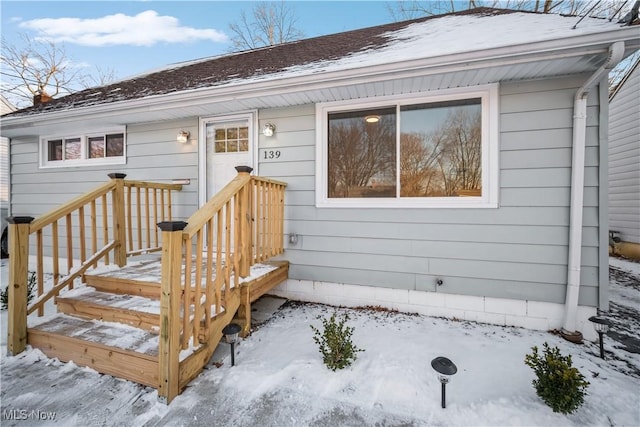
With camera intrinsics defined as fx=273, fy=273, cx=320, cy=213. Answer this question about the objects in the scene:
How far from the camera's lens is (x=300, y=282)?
11.8 feet

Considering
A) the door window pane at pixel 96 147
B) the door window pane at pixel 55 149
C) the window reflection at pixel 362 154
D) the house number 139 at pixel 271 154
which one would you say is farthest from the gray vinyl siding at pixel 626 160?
the door window pane at pixel 55 149

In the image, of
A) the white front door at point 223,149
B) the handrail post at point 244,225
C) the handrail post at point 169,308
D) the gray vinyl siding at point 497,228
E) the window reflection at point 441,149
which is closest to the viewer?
the handrail post at point 169,308

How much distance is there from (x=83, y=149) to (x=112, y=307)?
3732 millimetres

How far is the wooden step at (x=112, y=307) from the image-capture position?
229 centimetres

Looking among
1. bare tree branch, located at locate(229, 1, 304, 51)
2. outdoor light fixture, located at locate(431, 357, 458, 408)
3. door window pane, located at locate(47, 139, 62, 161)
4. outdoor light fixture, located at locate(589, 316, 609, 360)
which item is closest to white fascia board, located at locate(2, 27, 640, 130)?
door window pane, located at locate(47, 139, 62, 161)

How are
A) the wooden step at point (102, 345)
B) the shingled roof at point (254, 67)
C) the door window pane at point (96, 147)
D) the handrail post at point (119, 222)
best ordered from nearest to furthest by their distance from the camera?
the wooden step at point (102, 345) → the handrail post at point (119, 222) → the shingled roof at point (254, 67) → the door window pane at point (96, 147)

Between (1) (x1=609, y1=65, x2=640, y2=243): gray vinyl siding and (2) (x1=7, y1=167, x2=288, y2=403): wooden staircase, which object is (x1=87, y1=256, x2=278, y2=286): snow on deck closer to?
(2) (x1=7, y1=167, x2=288, y2=403): wooden staircase

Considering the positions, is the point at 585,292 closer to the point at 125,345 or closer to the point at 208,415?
the point at 208,415

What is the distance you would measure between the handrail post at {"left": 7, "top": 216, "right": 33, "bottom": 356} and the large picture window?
2.43m

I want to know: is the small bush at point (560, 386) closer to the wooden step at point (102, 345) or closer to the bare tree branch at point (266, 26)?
the wooden step at point (102, 345)

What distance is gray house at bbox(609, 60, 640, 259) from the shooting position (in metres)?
5.99

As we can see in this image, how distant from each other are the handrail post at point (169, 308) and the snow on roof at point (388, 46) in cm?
217

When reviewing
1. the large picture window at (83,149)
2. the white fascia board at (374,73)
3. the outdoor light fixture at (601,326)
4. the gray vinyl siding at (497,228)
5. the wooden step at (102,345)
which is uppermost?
the white fascia board at (374,73)

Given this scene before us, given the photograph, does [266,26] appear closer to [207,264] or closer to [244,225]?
[244,225]
